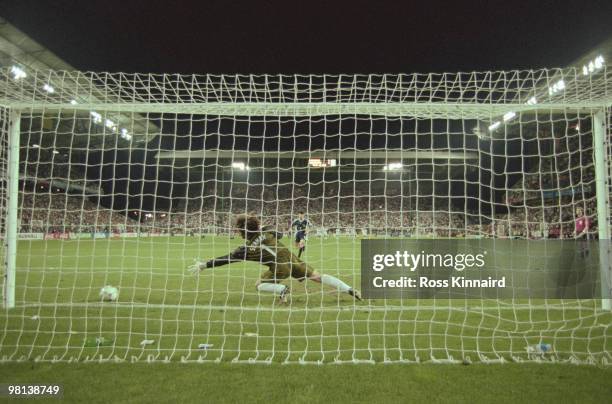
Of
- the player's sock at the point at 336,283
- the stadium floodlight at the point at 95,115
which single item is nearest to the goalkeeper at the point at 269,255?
the player's sock at the point at 336,283

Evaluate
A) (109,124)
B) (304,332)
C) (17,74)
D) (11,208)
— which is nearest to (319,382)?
(304,332)

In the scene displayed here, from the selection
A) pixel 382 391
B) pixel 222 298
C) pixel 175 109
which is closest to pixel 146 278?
pixel 222 298

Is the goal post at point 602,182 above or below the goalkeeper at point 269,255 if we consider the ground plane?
above

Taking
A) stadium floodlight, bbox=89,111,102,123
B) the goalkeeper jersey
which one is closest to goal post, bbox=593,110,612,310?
the goalkeeper jersey

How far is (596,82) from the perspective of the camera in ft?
16.5

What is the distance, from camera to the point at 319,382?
374cm

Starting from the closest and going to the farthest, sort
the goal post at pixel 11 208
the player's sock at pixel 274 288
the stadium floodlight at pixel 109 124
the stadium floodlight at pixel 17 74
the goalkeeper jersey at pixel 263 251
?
the stadium floodlight at pixel 17 74 < the goal post at pixel 11 208 < the goalkeeper jersey at pixel 263 251 < the player's sock at pixel 274 288 < the stadium floodlight at pixel 109 124

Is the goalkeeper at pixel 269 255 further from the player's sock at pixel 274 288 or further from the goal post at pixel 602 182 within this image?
the goal post at pixel 602 182

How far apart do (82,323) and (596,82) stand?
726cm

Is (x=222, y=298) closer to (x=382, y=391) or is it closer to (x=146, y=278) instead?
(x=146, y=278)

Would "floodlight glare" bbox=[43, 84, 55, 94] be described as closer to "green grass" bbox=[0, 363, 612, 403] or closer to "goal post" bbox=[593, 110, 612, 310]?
"green grass" bbox=[0, 363, 612, 403]

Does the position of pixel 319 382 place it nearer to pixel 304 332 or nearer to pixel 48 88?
pixel 304 332

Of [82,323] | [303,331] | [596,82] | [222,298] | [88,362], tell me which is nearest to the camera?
[88,362]

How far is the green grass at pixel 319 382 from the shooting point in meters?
3.41
